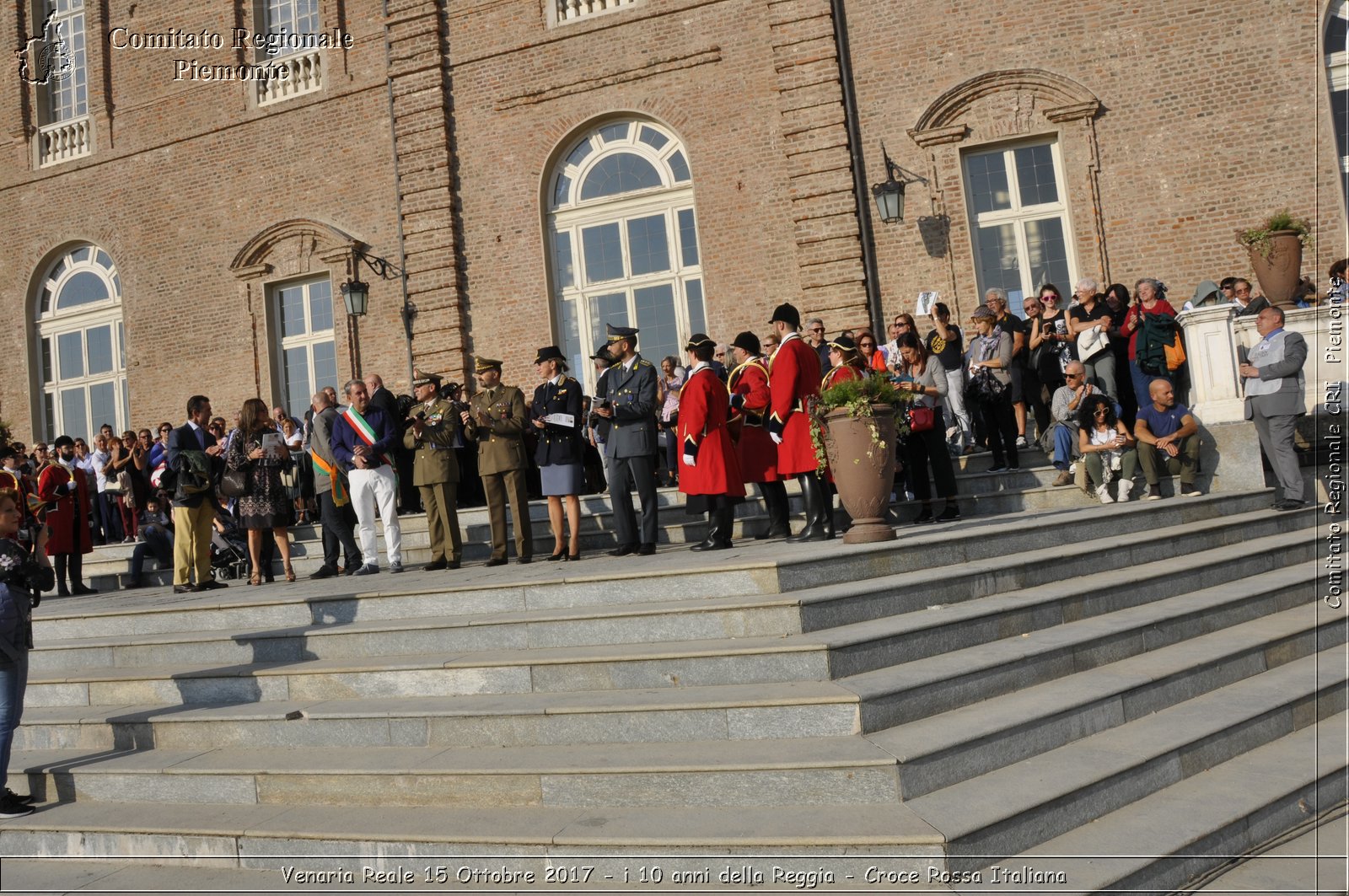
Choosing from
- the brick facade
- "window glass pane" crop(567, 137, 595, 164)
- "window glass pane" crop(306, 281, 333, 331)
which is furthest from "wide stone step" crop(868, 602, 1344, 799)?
"window glass pane" crop(306, 281, 333, 331)

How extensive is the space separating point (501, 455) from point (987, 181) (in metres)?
8.92

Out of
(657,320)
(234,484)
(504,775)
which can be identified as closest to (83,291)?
(657,320)

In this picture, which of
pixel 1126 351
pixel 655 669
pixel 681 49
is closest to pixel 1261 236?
pixel 1126 351

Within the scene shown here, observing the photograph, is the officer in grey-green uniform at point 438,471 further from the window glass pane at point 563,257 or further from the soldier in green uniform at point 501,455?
the window glass pane at point 563,257

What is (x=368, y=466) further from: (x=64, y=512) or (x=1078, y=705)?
(x=1078, y=705)

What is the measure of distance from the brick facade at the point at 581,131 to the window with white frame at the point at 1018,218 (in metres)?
0.34

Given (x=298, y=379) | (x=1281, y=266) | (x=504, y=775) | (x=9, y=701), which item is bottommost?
(x=504, y=775)

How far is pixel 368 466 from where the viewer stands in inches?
401

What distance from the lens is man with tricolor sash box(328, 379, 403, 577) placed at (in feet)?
33.5

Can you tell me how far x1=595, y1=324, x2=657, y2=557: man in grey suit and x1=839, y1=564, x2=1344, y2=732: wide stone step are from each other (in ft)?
11.9

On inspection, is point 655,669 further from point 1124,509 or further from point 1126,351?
point 1126,351

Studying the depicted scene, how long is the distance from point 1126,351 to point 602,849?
8866 millimetres

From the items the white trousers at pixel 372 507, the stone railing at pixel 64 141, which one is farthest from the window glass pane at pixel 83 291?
the white trousers at pixel 372 507

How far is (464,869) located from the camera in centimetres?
500
